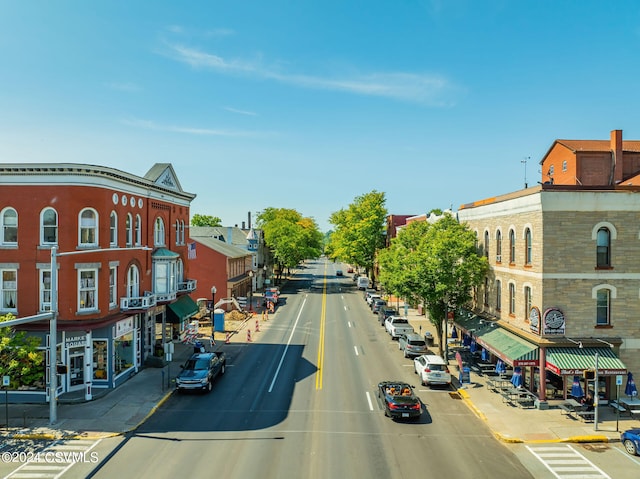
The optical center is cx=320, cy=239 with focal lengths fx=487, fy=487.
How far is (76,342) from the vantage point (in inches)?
1044

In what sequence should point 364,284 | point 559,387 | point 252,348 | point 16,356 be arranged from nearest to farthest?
1. point 16,356
2. point 559,387
3. point 252,348
4. point 364,284

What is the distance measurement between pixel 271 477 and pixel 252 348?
23.2 metres

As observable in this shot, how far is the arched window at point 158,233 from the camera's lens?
1409 inches

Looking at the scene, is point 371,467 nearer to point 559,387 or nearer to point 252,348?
point 559,387

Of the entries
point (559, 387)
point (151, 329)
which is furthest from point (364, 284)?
point (559, 387)

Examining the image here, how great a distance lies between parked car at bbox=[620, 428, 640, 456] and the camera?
1903 centimetres

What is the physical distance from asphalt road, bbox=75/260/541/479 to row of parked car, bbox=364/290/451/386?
696mm

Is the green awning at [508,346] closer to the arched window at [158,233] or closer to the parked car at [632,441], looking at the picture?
the parked car at [632,441]

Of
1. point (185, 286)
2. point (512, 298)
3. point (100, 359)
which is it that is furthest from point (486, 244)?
point (100, 359)

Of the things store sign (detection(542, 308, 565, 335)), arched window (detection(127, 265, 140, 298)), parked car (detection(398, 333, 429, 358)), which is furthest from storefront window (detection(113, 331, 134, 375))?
store sign (detection(542, 308, 565, 335))

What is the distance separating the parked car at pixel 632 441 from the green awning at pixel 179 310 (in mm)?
29289

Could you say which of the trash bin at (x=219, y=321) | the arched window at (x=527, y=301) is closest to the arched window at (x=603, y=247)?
the arched window at (x=527, y=301)

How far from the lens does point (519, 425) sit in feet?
73.6

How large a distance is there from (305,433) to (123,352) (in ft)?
49.6
